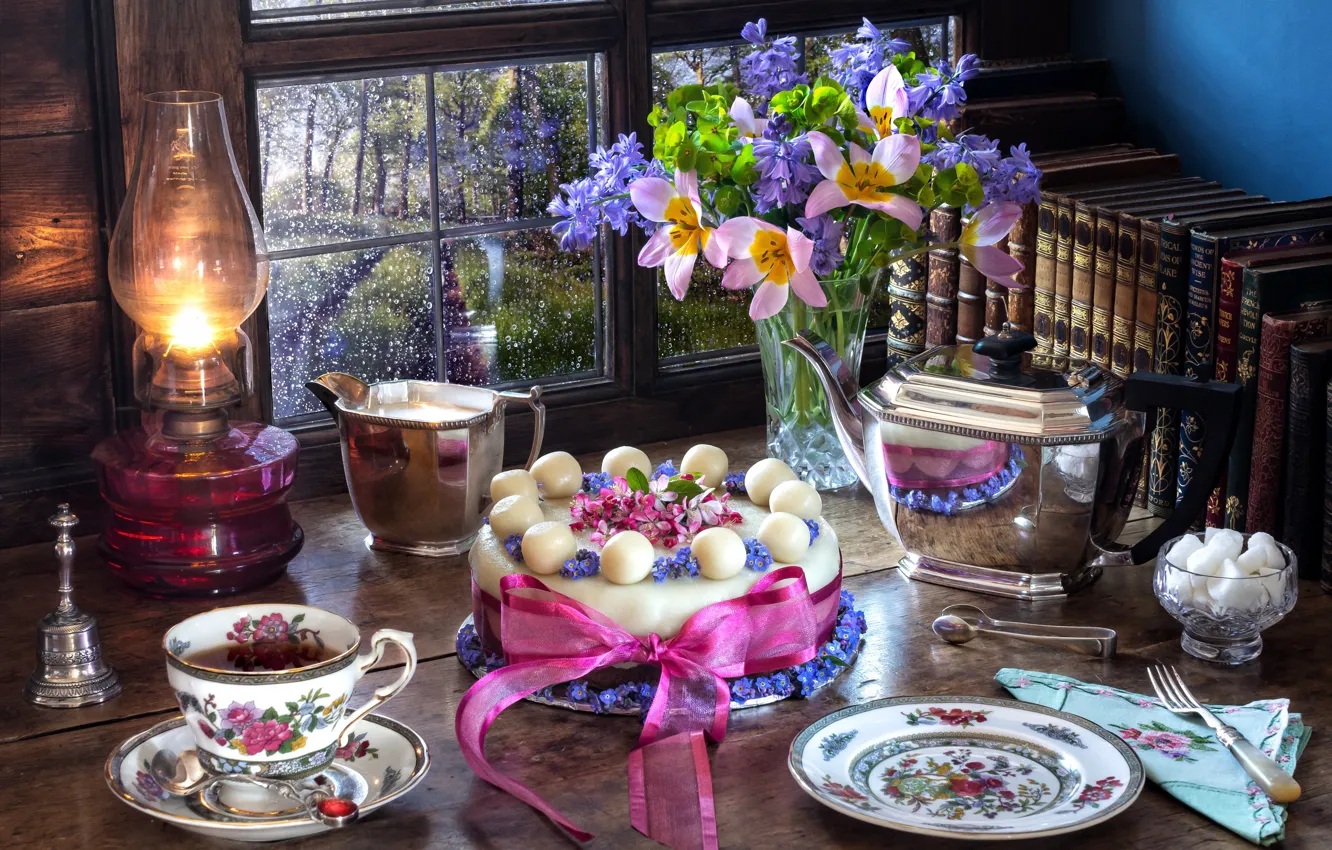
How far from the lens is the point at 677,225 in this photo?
4.52ft

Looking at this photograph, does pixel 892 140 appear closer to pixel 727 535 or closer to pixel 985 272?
pixel 985 272

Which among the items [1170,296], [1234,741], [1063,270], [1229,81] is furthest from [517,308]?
[1234,741]

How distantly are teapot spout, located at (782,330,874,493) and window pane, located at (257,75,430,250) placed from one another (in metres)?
0.45

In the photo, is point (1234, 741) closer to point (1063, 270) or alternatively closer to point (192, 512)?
point (1063, 270)

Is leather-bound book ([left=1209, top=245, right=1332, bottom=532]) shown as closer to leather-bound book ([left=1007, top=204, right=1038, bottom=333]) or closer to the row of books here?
the row of books

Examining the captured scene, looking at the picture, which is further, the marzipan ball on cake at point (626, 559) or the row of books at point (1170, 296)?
the row of books at point (1170, 296)

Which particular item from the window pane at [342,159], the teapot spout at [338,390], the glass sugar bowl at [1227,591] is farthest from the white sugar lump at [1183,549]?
the window pane at [342,159]

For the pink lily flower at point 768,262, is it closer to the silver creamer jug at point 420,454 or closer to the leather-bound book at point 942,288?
the silver creamer jug at point 420,454

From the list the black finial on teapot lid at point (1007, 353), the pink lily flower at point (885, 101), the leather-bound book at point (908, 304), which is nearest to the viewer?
the black finial on teapot lid at point (1007, 353)

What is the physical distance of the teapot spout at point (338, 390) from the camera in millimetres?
1425

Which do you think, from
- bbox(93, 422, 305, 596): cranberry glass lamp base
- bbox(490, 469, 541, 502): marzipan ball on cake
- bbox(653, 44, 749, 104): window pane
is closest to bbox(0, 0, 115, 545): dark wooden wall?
bbox(93, 422, 305, 596): cranberry glass lamp base

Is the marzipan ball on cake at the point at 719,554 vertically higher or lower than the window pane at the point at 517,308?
lower

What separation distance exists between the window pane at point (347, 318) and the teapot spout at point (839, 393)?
43 centimetres

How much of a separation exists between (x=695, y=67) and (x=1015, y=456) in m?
0.64
